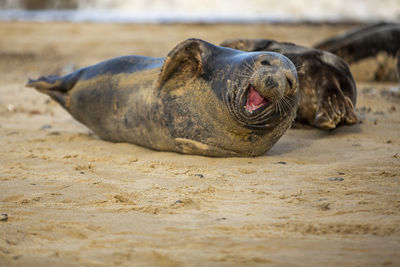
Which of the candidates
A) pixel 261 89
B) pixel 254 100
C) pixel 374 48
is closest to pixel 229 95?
pixel 254 100

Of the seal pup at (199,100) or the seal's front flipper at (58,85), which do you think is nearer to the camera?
the seal pup at (199,100)

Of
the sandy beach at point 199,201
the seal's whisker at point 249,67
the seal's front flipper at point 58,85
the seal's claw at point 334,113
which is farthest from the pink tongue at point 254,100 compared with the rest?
the seal's front flipper at point 58,85

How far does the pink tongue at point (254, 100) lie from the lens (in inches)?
152

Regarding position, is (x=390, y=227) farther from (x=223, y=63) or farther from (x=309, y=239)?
(x=223, y=63)

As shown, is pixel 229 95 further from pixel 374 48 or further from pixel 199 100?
pixel 374 48

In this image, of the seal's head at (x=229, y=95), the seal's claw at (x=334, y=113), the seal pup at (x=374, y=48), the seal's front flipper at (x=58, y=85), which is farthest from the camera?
the seal pup at (x=374, y=48)

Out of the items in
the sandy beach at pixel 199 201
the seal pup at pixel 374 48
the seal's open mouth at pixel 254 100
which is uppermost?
the seal pup at pixel 374 48

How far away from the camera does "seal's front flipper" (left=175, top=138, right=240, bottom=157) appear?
4199mm

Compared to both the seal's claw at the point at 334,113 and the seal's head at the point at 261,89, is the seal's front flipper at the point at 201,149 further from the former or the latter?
the seal's claw at the point at 334,113

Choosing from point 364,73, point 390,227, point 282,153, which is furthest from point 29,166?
point 364,73

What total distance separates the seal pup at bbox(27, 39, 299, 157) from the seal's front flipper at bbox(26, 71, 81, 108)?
0.36 m

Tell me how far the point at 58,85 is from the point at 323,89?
2.60 metres

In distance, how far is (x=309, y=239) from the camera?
2.55m

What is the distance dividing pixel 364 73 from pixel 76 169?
5464 mm
